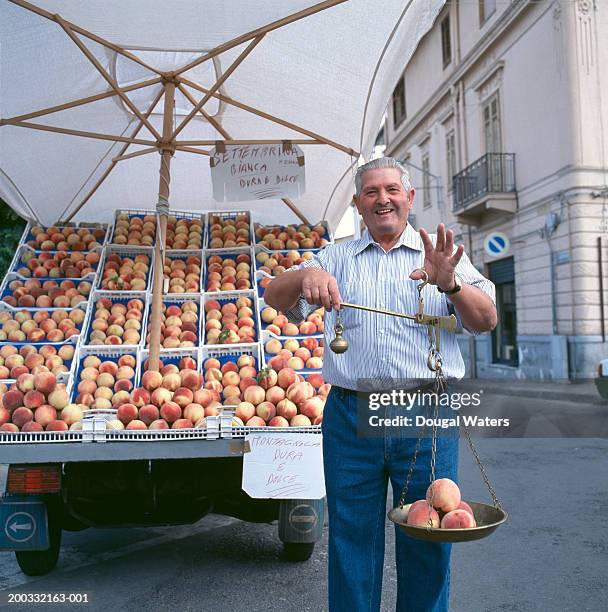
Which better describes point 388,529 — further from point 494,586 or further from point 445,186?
point 445,186

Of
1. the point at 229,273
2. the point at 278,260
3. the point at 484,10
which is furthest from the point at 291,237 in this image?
the point at 484,10

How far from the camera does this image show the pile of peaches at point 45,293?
543cm

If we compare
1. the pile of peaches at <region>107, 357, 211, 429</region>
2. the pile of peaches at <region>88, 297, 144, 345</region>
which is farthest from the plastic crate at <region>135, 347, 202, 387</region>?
the pile of peaches at <region>107, 357, 211, 429</region>

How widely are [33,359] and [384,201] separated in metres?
Answer: 3.24

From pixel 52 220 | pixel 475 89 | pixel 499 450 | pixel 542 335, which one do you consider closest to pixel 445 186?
pixel 475 89

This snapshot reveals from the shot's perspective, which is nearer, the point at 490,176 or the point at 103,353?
the point at 103,353

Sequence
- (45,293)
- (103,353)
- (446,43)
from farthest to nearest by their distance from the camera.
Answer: (446,43), (45,293), (103,353)

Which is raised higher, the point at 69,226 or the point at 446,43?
the point at 446,43

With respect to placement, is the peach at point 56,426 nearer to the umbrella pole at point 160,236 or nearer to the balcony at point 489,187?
the umbrella pole at point 160,236

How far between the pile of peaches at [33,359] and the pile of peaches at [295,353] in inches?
56.6

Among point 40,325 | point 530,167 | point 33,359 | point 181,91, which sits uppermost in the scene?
point 530,167

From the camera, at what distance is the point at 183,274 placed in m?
5.82

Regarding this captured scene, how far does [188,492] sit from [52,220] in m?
3.91

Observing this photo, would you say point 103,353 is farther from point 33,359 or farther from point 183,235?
point 183,235
